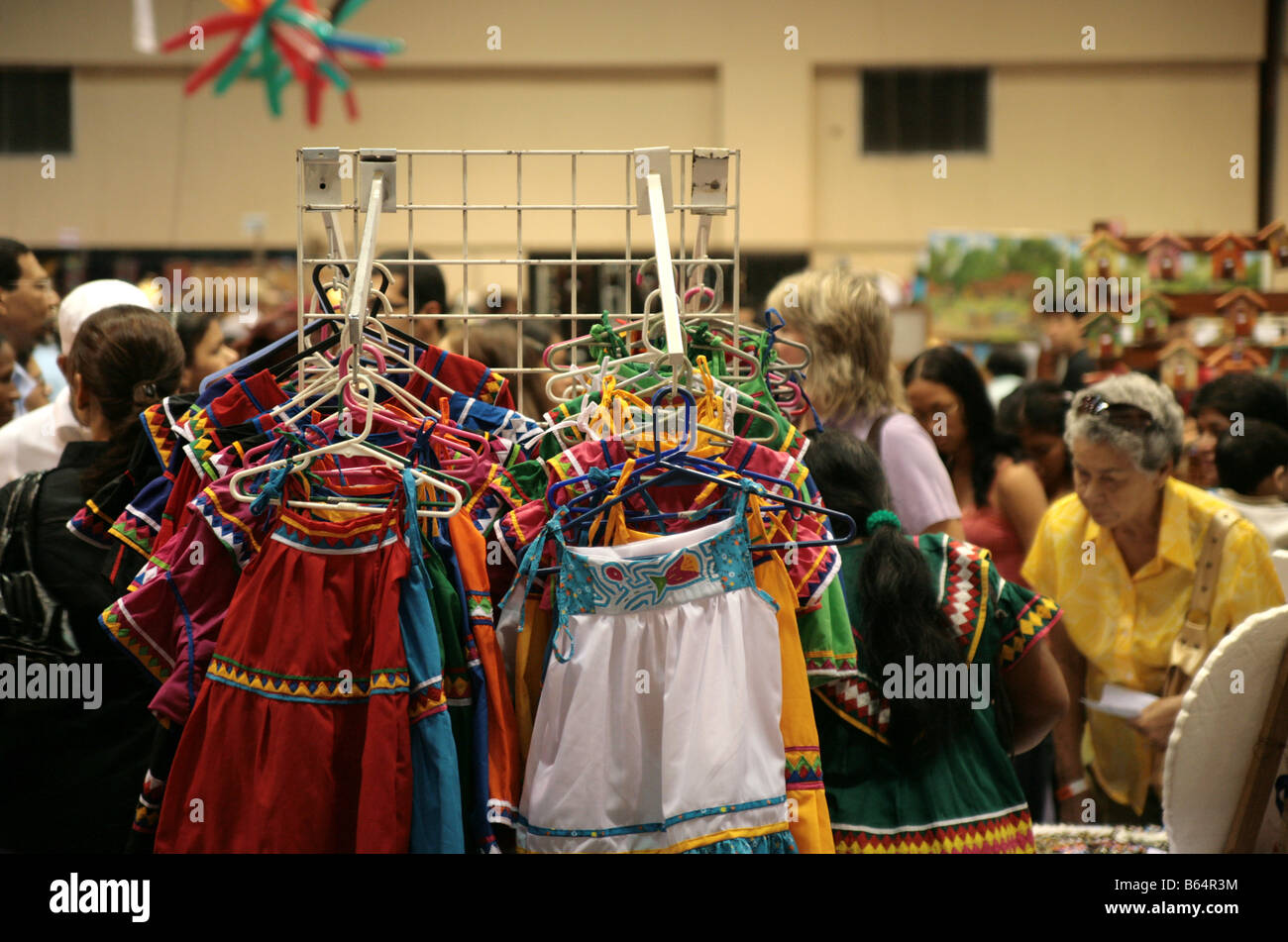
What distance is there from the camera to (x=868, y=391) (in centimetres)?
304

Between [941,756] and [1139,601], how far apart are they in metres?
1.24

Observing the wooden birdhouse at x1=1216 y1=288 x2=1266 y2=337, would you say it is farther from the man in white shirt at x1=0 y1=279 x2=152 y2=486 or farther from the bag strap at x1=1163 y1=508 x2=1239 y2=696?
the man in white shirt at x1=0 y1=279 x2=152 y2=486

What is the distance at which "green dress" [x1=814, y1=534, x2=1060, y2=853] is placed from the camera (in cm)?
209

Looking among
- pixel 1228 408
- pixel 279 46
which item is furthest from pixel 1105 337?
pixel 279 46

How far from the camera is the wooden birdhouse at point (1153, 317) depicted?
542 cm

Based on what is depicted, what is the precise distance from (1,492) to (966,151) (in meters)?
8.94

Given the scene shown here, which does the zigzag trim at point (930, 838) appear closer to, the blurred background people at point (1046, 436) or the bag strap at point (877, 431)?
the bag strap at point (877, 431)

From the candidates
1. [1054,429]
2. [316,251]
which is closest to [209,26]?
[1054,429]

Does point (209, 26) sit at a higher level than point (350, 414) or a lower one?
higher

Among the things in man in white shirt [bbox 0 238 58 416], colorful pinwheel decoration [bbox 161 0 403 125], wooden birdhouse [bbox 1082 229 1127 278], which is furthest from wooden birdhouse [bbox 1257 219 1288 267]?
man in white shirt [bbox 0 238 58 416]

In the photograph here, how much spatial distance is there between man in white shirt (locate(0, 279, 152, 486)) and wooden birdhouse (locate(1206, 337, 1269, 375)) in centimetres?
436
